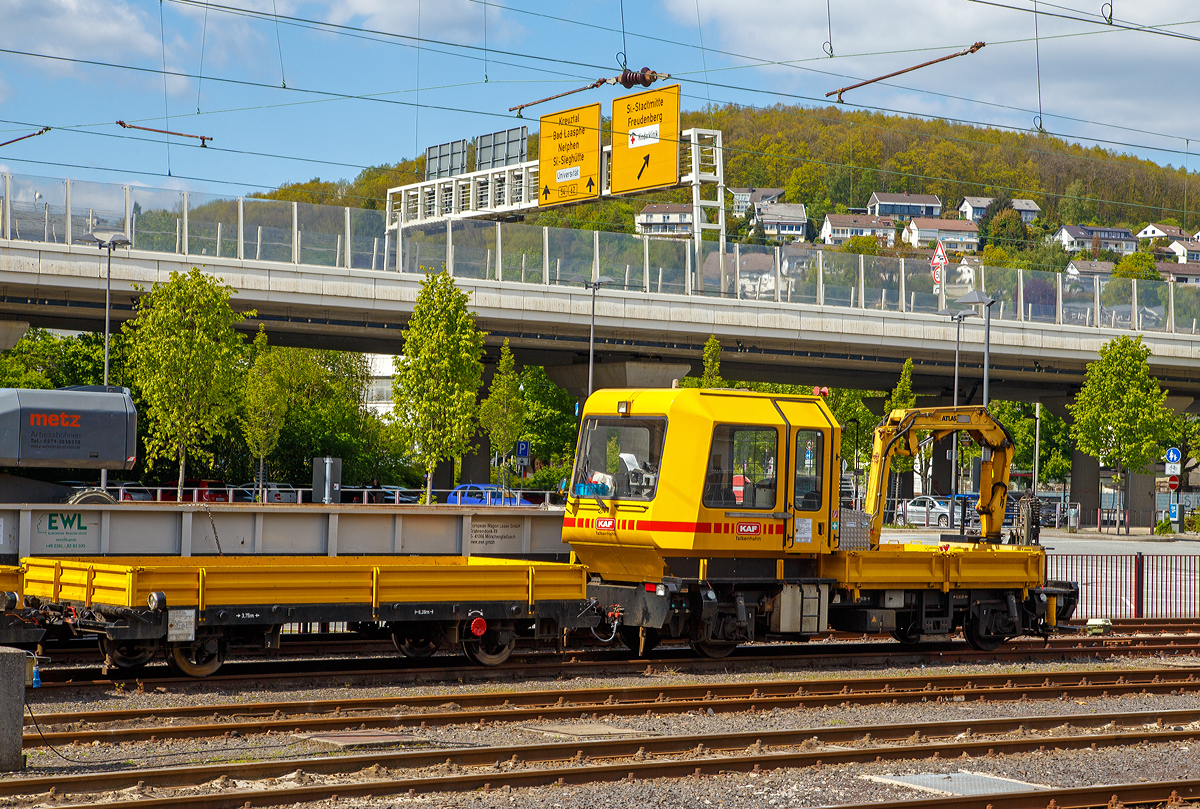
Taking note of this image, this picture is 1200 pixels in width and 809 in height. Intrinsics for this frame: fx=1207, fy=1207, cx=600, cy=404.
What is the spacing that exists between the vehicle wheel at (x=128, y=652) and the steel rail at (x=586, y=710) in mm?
2251

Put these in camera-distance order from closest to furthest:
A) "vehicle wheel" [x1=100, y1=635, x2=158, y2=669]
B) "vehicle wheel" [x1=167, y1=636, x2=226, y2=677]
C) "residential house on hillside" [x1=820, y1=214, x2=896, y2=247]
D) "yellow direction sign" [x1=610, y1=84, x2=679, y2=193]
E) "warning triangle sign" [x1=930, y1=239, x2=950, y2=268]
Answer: "vehicle wheel" [x1=100, y1=635, x2=158, y2=669] → "vehicle wheel" [x1=167, y1=636, x2=226, y2=677] → "yellow direction sign" [x1=610, y1=84, x2=679, y2=193] → "warning triangle sign" [x1=930, y1=239, x2=950, y2=268] → "residential house on hillside" [x1=820, y1=214, x2=896, y2=247]

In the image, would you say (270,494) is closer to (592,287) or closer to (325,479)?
(325,479)

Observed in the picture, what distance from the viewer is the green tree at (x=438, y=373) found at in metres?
39.3

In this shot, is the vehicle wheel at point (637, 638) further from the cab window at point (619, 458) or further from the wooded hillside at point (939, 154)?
the wooded hillside at point (939, 154)

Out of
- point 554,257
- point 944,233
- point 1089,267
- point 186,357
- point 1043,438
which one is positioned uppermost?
point 944,233

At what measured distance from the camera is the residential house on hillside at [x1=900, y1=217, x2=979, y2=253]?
19512cm

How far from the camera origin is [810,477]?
49.3 ft

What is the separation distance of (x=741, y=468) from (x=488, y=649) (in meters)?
3.70

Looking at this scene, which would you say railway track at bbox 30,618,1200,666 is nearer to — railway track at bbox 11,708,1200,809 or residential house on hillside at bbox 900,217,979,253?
railway track at bbox 11,708,1200,809

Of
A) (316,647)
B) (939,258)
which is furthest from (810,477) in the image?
(939,258)

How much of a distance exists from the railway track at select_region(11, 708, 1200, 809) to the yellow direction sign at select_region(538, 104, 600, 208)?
34.8m

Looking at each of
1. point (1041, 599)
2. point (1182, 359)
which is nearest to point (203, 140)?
point (1041, 599)

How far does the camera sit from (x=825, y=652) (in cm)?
1658

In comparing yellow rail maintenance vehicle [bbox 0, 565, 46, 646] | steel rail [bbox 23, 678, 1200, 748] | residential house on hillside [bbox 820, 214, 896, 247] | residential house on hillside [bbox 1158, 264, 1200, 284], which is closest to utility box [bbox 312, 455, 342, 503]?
yellow rail maintenance vehicle [bbox 0, 565, 46, 646]
